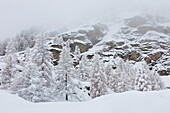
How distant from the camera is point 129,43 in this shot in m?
106

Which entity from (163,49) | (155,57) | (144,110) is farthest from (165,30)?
(144,110)

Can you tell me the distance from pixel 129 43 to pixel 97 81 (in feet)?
304

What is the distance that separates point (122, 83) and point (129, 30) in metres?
115

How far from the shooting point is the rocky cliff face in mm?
85750

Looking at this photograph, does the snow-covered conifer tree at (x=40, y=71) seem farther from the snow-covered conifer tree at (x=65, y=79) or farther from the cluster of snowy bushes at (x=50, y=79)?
the snow-covered conifer tree at (x=65, y=79)

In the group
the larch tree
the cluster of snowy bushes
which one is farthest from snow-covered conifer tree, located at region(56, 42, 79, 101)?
the larch tree

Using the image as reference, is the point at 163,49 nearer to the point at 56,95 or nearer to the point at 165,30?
the point at 165,30

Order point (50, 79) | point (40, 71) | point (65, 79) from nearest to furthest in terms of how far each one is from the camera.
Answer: point (40, 71) < point (50, 79) < point (65, 79)

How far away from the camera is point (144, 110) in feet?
14.0

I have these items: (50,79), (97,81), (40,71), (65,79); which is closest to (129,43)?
(97,81)

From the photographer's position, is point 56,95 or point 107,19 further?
point 107,19

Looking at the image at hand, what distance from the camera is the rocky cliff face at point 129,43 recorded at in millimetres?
85750

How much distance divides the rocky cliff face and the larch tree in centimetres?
6107

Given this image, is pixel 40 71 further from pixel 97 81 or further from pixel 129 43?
pixel 129 43
